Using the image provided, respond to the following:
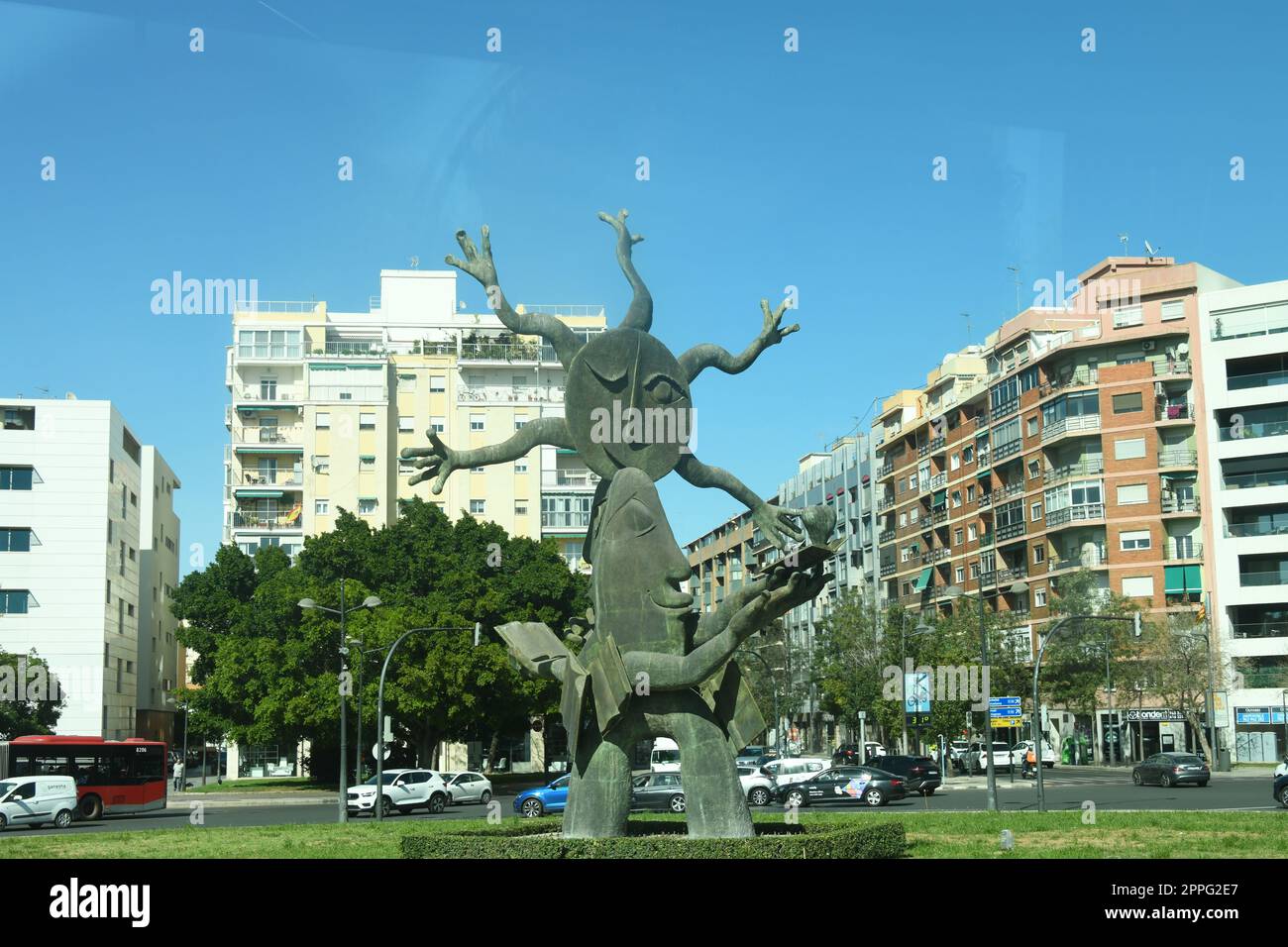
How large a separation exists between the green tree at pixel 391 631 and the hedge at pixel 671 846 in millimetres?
30992

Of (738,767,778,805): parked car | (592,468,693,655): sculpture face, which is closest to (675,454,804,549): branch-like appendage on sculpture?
(592,468,693,655): sculpture face

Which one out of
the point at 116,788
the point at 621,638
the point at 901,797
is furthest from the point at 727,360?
the point at 116,788

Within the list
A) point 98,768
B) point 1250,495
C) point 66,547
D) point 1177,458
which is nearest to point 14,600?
point 66,547

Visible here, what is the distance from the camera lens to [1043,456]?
8069 cm

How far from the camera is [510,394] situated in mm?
88125

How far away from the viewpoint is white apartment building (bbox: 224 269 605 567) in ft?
275

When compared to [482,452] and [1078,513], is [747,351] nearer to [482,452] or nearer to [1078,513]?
[482,452]

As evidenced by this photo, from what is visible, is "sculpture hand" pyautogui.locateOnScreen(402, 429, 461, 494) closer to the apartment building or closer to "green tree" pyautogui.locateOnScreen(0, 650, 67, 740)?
"green tree" pyautogui.locateOnScreen(0, 650, 67, 740)

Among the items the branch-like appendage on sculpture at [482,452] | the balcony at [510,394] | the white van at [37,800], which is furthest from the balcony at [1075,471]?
the branch-like appendage on sculpture at [482,452]

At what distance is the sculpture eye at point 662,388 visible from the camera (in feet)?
75.4

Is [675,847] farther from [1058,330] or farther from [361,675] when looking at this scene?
[1058,330]

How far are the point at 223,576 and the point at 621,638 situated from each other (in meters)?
51.8

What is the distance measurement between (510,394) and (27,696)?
124ft

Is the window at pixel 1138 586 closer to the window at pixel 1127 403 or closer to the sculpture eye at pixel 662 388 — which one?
the window at pixel 1127 403
